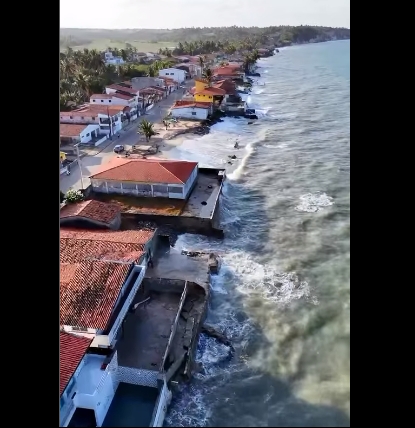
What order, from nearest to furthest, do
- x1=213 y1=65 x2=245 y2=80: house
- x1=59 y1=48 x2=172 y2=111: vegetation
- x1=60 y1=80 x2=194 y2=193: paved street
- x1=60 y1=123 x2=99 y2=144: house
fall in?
1. x1=60 y1=80 x2=194 y2=193: paved street
2. x1=60 y1=123 x2=99 y2=144: house
3. x1=59 y1=48 x2=172 y2=111: vegetation
4. x1=213 y1=65 x2=245 y2=80: house

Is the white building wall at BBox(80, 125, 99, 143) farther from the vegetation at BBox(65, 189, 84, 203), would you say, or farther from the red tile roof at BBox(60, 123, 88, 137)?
the vegetation at BBox(65, 189, 84, 203)

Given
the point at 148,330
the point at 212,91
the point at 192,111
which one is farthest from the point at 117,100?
the point at 148,330

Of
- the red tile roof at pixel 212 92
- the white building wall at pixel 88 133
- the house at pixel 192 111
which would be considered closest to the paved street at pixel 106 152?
the white building wall at pixel 88 133

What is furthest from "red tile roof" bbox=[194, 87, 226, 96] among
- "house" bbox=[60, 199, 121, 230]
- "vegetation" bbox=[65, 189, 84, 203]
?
"house" bbox=[60, 199, 121, 230]

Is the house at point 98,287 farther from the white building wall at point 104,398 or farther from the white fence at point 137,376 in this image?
the white building wall at point 104,398

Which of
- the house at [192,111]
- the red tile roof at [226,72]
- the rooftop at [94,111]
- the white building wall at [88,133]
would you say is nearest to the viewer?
the white building wall at [88,133]
